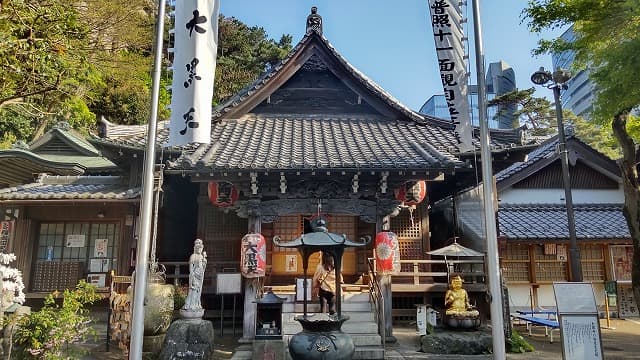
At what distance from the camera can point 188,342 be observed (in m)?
9.17

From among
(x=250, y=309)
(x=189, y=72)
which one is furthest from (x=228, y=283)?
(x=189, y=72)

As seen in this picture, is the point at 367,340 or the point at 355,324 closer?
the point at 367,340

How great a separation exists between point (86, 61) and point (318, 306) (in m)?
8.43

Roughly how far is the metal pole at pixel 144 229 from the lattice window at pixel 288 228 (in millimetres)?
7955

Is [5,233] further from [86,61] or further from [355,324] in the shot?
[355,324]

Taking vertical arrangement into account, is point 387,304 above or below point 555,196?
below

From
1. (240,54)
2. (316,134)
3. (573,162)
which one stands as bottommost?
(316,134)

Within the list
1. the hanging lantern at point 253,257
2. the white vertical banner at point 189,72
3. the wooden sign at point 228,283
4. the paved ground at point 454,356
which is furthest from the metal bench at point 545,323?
the white vertical banner at point 189,72

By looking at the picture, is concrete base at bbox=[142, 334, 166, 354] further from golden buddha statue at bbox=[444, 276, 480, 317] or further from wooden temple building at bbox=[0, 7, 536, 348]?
golden buddha statue at bbox=[444, 276, 480, 317]

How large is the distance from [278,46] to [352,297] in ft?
99.1

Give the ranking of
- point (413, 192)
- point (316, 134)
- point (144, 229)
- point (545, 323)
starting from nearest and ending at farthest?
1. point (144, 229)
2. point (545, 323)
3. point (413, 192)
4. point (316, 134)

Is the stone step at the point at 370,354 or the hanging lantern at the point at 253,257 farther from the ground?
the hanging lantern at the point at 253,257

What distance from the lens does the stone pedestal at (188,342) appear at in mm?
9078

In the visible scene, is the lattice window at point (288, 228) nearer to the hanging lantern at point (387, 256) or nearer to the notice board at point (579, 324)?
the hanging lantern at point (387, 256)
